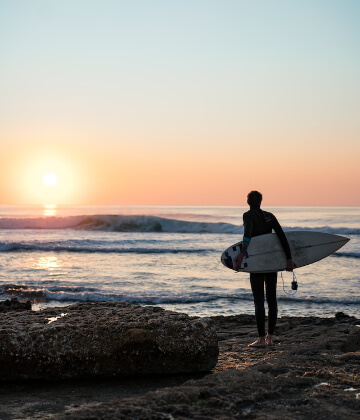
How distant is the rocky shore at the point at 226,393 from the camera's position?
3.10 metres

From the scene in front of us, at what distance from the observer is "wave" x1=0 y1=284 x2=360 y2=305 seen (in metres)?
10.1

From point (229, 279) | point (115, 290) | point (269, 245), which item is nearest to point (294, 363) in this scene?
point (269, 245)

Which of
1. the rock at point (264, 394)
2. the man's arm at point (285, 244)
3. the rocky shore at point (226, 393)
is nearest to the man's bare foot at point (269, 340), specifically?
the rocky shore at point (226, 393)

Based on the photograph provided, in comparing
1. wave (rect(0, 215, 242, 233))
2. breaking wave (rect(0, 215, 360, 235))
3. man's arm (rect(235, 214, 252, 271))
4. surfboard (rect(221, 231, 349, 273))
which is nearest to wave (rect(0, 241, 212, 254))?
surfboard (rect(221, 231, 349, 273))

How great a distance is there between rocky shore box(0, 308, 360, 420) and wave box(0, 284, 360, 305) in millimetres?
4861

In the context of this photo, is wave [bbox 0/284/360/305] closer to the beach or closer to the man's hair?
the beach

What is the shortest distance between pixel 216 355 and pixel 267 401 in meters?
1.32

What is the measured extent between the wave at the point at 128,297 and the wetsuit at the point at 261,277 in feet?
13.8

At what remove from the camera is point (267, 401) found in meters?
3.34

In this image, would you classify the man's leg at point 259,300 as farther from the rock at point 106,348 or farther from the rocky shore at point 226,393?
the rock at point 106,348

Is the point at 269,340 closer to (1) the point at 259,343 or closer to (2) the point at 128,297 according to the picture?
(1) the point at 259,343

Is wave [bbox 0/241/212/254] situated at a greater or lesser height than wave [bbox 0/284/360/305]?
lesser

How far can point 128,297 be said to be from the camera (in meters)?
10.7

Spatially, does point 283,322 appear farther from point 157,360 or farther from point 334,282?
point 334,282
